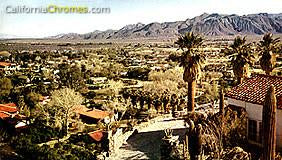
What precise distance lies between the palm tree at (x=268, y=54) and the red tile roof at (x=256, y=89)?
32.7ft

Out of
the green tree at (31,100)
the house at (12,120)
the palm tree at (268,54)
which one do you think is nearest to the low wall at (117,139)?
the house at (12,120)

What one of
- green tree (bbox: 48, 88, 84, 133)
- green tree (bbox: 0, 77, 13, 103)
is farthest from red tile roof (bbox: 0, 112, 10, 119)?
green tree (bbox: 0, 77, 13, 103)

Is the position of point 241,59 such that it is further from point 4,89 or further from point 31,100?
point 4,89

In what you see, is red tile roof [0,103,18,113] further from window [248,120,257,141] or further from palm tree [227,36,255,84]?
window [248,120,257,141]

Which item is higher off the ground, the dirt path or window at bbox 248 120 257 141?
window at bbox 248 120 257 141

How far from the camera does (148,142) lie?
68.7 feet

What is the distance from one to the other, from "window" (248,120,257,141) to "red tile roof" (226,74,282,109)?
A: 1056 mm

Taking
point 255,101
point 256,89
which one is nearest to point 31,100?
point 256,89

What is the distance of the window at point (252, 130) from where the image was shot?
17.0 meters

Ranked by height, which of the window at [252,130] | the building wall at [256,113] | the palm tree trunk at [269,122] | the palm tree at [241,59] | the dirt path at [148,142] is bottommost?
the dirt path at [148,142]

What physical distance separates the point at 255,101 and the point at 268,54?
13.2 metres

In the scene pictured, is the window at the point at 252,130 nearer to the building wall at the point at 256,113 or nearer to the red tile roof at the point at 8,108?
the building wall at the point at 256,113

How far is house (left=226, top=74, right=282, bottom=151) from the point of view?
16.2 meters

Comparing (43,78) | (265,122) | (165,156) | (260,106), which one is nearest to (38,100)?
(43,78)
